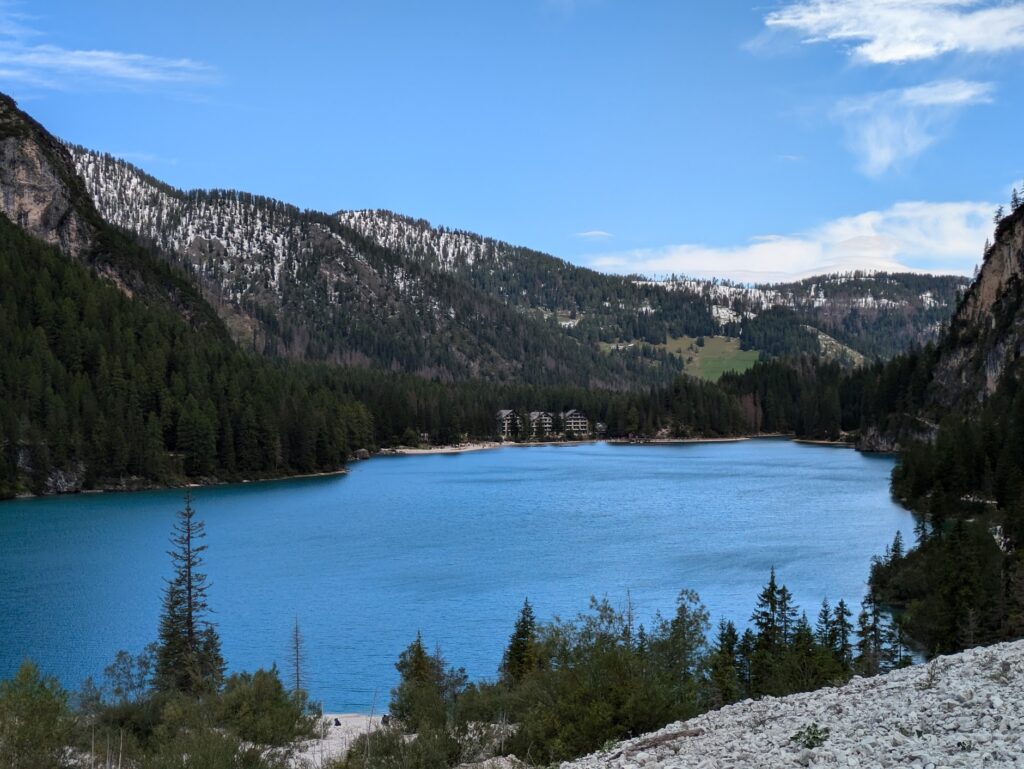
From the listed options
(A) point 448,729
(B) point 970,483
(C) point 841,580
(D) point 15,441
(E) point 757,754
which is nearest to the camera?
(E) point 757,754

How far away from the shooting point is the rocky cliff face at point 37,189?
169 meters

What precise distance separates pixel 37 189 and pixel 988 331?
15519cm

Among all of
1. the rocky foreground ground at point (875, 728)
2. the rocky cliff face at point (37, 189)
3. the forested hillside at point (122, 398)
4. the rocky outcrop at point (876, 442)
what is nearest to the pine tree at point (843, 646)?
the rocky foreground ground at point (875, 728)

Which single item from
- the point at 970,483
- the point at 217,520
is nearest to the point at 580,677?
the point at 970,483

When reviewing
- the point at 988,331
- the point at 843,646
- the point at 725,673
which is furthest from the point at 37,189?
the point at 725,673

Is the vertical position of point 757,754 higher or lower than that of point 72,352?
lower

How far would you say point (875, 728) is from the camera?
16.0 m

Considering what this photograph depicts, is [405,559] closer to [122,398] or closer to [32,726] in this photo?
[32,726]

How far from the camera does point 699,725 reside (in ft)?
67.3

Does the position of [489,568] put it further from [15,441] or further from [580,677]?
[15,441]

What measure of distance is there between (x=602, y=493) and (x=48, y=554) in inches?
2410

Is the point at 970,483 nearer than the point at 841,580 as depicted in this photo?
No

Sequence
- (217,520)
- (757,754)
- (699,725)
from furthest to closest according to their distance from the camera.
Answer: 1. (217,520)
2. (699,725)
3. (757,754)

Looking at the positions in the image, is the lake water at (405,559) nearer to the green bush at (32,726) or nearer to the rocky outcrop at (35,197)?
the green bush at (32,726)
